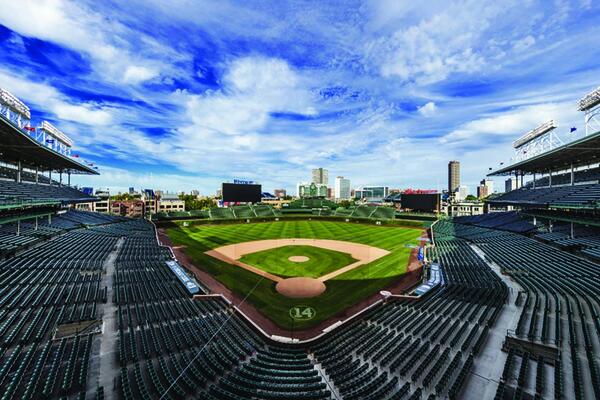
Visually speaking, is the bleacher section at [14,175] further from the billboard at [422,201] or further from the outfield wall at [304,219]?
the billboard at [422,201]

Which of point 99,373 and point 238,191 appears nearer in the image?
point 99,373

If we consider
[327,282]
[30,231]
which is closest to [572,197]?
[327,282]

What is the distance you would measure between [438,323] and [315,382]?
340 inches

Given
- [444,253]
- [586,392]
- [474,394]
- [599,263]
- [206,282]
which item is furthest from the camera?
[444,253]

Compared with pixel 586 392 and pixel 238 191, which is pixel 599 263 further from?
pixel 238 191

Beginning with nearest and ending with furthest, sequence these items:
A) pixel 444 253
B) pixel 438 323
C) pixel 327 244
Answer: pixel 438 323 → pixel 444 253 → pixel 327 244

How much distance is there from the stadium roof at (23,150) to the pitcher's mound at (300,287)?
98.4ft

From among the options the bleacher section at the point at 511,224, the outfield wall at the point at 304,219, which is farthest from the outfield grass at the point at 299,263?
the outfield wall at the point at 304,219

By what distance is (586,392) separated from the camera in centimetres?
867

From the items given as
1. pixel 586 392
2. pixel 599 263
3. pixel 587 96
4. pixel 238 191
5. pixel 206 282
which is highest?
pixel 587 96

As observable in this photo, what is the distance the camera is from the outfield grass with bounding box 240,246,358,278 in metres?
27.9

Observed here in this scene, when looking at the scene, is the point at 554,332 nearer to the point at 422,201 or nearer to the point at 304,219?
the point at 422,201

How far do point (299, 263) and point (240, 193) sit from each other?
48.8m

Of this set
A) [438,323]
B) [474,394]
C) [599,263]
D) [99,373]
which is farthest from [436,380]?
[599,263]
